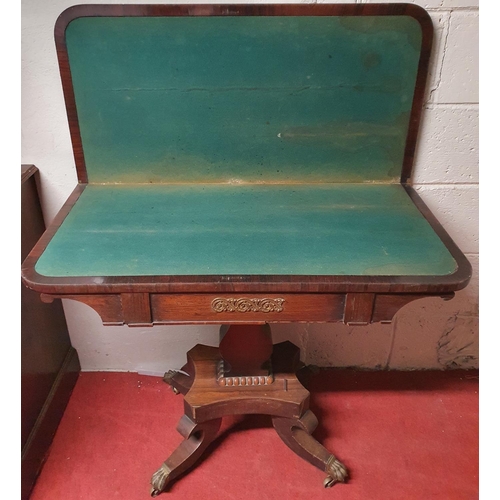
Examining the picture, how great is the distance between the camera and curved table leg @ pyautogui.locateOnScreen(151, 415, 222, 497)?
1.45m

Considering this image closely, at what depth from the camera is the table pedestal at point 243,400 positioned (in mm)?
1436

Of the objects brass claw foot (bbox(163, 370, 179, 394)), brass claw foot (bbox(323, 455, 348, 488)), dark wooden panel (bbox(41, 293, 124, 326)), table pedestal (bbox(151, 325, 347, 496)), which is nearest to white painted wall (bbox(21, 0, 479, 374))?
brass claw foot (bbox(163, 370, 179, 394))

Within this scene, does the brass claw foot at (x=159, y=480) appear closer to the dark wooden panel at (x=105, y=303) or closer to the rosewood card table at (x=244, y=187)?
the rosewood card table at (x=244, y=187)

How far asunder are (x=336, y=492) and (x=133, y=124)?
47.8 inches

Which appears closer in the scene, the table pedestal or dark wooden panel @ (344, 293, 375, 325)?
dark wooden panel @ (344, 293, 375, 325)

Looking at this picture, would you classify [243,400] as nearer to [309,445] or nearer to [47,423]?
[309,445]

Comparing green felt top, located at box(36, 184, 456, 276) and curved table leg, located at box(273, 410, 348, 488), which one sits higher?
green felt top, located at box(36, 184, 456, 276)

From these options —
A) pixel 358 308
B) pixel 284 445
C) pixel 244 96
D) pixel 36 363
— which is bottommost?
pixel 284 445

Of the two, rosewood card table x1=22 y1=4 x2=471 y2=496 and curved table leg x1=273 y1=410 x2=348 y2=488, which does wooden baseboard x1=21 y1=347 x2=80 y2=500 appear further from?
curved table leg x1=273 y1=410 x2=348 y2=488

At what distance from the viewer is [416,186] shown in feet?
5.03

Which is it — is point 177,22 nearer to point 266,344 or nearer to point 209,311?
point 209,311

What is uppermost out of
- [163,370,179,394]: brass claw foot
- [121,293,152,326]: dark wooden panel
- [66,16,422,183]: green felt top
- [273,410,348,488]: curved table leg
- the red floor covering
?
[66,16,422,183]: green felt top

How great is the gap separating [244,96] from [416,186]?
1.96 feet

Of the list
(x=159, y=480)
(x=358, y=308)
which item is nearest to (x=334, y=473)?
(x=159, y=480)
